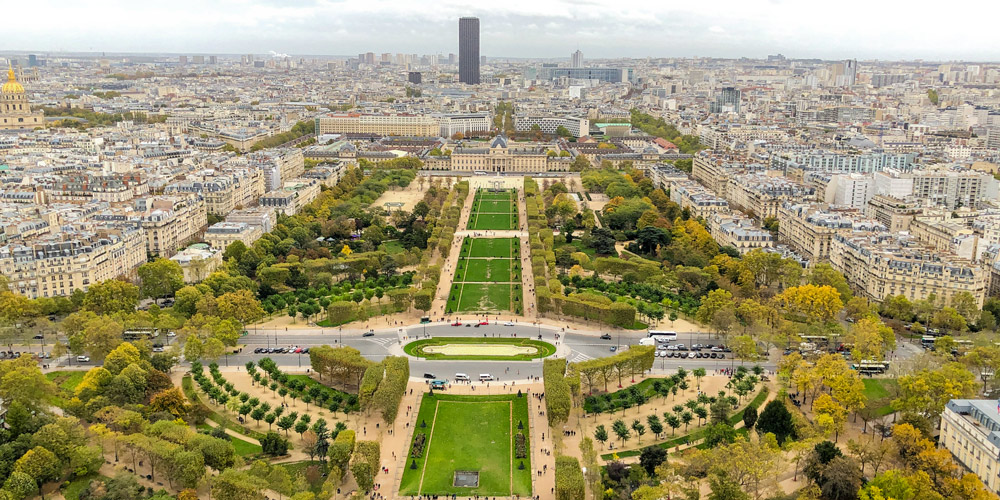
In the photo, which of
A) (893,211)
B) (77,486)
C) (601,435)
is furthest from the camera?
(893,211)

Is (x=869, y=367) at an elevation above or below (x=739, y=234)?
below

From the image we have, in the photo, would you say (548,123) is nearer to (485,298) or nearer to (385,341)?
(485,298)

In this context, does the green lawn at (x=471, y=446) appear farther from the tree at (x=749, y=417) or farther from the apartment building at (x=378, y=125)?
the apartment building at (x=378, y=125)

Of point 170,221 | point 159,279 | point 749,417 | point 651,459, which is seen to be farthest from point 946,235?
point 170,221

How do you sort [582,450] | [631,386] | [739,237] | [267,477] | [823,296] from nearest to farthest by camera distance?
[267,477], [582,450], [631,386], [823,296], [739,237]

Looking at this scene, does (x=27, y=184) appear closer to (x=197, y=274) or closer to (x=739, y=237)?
(x=197, y=274)

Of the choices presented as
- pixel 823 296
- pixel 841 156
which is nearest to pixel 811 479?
pixel 823 296
